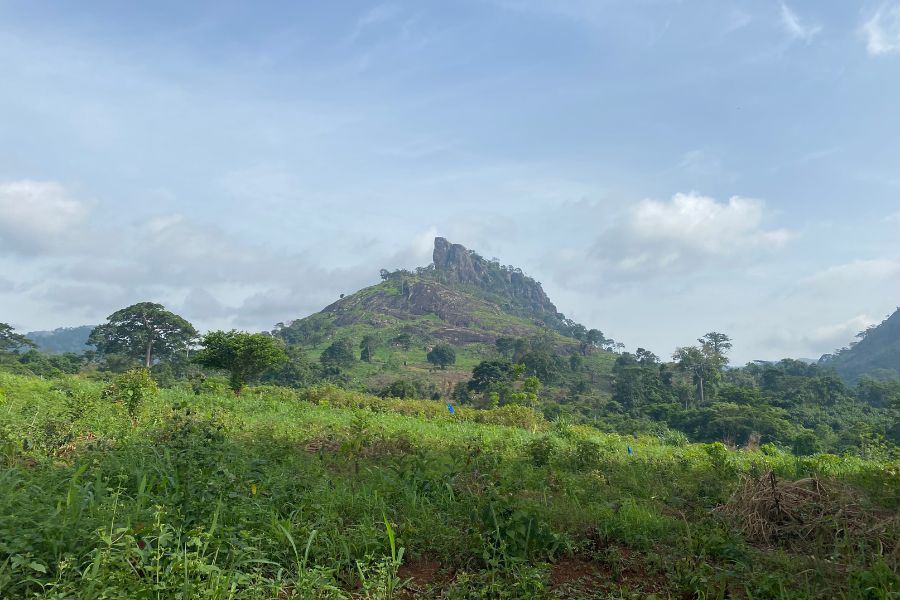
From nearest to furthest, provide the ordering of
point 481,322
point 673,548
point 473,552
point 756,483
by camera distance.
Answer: point 473,552
point 673,548
point 756,483
point 481,322

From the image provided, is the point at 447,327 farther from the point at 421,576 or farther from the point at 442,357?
the point at 421,576

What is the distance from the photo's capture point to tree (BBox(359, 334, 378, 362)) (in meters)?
67.2

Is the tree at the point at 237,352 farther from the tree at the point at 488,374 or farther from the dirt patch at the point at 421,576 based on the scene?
the tree at the point at 488,374

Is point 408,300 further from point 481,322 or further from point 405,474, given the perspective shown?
point 405,474

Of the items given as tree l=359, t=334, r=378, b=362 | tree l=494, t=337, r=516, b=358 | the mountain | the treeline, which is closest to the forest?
the treeline

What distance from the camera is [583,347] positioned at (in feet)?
273

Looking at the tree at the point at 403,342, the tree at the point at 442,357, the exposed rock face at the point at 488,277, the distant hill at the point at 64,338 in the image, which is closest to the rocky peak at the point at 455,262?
the exposed rock face at the point at 488,277

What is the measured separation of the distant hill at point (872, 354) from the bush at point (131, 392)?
107 metres

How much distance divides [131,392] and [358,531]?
660cm

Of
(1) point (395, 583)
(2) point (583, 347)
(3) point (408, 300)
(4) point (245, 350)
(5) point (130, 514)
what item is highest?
(3) point (408, 300)

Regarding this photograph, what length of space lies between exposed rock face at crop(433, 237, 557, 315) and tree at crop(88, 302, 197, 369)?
8483 cm

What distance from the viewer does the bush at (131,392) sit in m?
8.21

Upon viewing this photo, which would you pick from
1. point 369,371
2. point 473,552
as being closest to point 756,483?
point 473,552

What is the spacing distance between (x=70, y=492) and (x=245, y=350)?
17011 mm
